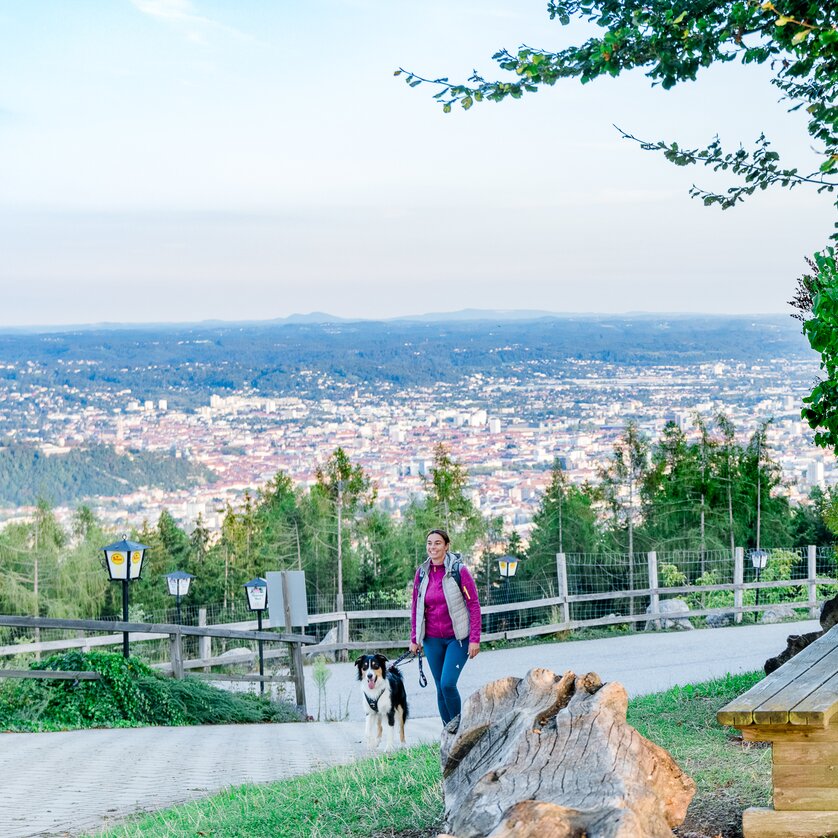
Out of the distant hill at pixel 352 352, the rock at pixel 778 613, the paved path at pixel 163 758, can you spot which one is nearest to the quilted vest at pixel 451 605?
the paved path at pixel 163 758

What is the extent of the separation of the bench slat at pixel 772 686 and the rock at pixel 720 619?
67.1ft

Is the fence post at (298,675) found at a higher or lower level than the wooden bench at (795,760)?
lower

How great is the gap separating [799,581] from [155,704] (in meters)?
16.7

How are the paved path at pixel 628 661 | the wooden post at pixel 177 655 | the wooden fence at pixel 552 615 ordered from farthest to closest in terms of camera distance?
the wooden fence at pixel 552 615 → the paved path at pixel 628 661 → the wooden post at pixel 177 655

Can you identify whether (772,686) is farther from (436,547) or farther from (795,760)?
(436,547)

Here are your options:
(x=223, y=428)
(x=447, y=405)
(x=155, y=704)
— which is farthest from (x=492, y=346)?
(x=155, y=704)

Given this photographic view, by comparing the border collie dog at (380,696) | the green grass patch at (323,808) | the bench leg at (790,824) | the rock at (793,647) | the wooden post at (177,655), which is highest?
the bench leg at (790,824)

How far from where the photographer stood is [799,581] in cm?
2550

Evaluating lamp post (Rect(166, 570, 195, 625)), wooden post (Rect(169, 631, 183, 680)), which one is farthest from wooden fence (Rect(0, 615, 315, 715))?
lamp post (Rect(166, 570, 195, 625))

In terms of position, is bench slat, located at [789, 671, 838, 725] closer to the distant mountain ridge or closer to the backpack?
the backpack

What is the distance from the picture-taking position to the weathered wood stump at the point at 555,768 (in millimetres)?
3588

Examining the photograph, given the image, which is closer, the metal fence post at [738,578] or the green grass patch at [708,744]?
the green grass patch at [708,744]

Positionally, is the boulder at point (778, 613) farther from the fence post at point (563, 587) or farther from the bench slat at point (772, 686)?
the bench slat at point (772, 686)

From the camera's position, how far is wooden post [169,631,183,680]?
14008 millimetres
